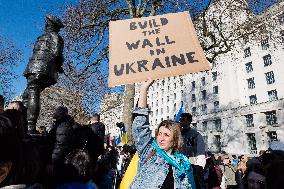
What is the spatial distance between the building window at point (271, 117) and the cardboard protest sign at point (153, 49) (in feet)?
123

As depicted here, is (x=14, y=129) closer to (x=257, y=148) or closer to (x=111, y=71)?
(x=111, y=71)

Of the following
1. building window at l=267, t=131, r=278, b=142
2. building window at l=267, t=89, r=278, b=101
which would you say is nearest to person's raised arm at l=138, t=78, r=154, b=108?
building window at l=267, t=131, r=278, b=142

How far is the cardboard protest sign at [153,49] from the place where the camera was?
359 centimetres

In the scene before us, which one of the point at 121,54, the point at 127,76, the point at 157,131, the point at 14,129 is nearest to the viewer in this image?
the point at 14,129

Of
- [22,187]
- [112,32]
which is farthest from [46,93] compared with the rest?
[22,187]

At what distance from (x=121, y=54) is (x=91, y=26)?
11.7m

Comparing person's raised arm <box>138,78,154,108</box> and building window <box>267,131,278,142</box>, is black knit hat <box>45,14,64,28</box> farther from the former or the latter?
building window <box>267,131,278,142</box>

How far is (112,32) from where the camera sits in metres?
4.04

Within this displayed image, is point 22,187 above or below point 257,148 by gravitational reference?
above

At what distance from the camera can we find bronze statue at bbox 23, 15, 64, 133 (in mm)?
4578

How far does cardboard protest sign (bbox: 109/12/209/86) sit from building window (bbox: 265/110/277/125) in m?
37.6

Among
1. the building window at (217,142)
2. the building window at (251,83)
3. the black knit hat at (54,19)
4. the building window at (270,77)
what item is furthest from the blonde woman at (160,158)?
the building window at (217,142)

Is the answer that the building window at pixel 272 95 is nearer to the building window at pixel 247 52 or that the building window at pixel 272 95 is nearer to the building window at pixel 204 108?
the building window at pixel 247 52

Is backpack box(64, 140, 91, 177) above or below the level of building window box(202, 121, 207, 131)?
below
